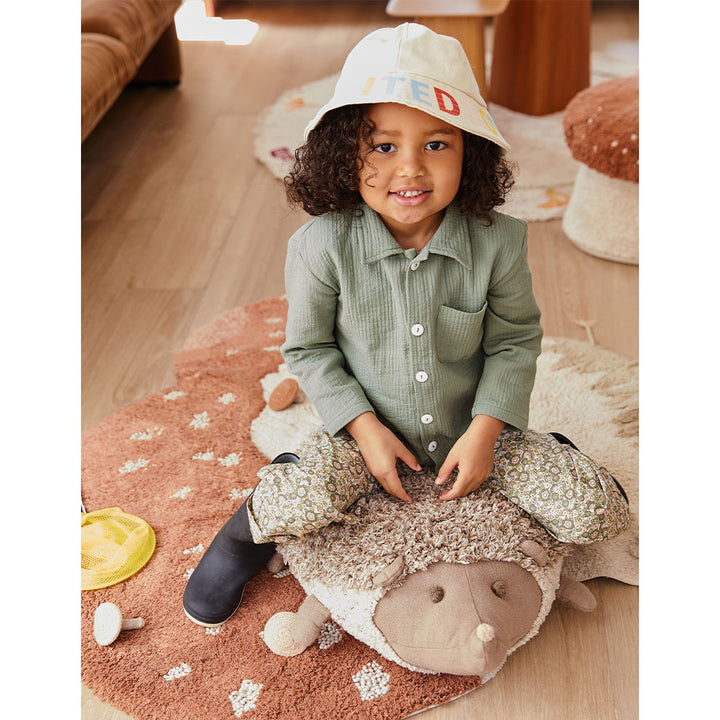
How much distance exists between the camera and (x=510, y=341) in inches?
41.2

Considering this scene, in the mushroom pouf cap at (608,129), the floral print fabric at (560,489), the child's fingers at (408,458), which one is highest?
the mushroom pouf cap at (608,129)

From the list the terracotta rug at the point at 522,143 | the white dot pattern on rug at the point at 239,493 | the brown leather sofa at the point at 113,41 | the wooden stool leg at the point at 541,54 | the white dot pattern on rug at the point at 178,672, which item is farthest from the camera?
the wooden stool leg at the point at 541,54

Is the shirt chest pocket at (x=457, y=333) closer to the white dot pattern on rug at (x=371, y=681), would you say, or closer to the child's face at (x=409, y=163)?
the child's face at (x=409, y=163)

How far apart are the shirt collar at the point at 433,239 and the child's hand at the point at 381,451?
20cm

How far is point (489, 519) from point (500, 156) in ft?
1.40

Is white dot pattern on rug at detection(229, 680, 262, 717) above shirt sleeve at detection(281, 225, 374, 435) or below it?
below

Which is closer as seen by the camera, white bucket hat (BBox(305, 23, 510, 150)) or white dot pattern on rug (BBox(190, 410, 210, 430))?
white bucket hat (BBox(305, 23, 510, 150))

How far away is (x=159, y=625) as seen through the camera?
1025 millimetres

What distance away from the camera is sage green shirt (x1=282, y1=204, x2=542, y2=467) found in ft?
3.22

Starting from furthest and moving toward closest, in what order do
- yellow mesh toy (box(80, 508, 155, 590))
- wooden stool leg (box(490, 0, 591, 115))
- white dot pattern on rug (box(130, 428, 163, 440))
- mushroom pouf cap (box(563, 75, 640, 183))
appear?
wooden stool leg (box(490, 0, 591, 115)) < mushroom pouf cap (box(563, 75, 640, 183)) < white dot pattern on rug (box(130, 428, 163, 440)) < yellow mesh toy (box(80, 508, 155, 590))

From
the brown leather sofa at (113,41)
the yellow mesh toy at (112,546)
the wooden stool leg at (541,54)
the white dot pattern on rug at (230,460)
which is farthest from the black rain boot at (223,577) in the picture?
the wooden stool leg at (541,54)

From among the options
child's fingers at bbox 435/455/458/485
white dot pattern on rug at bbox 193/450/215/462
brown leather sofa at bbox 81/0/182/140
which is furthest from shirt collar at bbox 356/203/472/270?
brown leather sofa at bbox 81/0/182/140

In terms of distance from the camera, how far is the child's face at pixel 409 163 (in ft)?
2.91

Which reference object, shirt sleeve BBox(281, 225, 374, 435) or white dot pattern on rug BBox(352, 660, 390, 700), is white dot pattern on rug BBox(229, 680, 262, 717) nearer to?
white dot pattern on rug BBox(352, 660, 390, 700)
